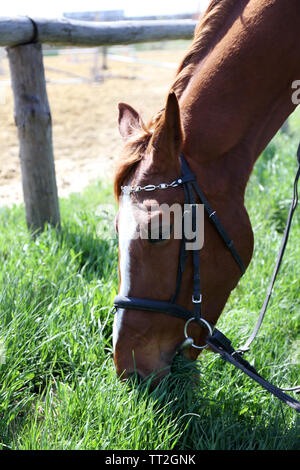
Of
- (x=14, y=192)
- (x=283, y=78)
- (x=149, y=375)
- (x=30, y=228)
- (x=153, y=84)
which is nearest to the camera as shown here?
(x=149, y=375)

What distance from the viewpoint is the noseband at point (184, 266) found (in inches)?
79.9

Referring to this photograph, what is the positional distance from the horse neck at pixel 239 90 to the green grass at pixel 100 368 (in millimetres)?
924

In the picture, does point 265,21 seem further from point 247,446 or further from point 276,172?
point 276,172

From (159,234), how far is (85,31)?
2.60m

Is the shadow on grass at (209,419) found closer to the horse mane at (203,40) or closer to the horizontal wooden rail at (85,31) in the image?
the horse mane at (203,40)

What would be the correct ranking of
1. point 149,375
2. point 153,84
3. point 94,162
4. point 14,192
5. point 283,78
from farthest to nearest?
point 153,84 → point 94,162 → point 14,192 → point 283,78 → point 149,375

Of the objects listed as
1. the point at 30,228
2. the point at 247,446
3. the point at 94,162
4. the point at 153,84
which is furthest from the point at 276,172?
the point at 153,84

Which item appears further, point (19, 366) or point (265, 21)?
point (19, 366)

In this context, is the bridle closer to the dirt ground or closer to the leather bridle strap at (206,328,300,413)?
the leather bridle strap at (206,328,300,413)

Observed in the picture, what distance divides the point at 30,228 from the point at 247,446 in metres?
2.31

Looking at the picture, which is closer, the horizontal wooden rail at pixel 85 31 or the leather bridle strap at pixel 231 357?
the leather bridle strap at pixel 231 357

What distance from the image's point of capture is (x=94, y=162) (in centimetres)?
671

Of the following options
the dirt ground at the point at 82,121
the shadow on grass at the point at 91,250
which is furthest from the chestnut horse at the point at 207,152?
the shadow on grass at the point at 91,250

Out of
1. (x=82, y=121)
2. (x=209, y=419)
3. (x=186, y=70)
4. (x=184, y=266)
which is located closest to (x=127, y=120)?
(x=186, y=70)
